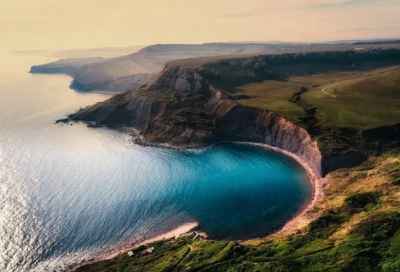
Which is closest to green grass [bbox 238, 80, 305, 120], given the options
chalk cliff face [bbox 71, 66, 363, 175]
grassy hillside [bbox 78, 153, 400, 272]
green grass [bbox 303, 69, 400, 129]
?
chalk cliff face [bbox 71, 66, 363, 175]

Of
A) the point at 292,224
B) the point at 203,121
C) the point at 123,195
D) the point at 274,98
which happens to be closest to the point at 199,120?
the point at 203,121

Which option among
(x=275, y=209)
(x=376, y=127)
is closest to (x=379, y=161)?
(x=376, y=127)

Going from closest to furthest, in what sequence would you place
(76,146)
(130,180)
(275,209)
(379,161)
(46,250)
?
(46,250) < (275,209) < (379,161) < (130,180) < (76,146)

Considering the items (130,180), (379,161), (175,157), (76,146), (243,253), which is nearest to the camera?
(243,253)

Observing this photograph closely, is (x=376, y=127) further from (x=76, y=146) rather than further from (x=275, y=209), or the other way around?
(x=76, y=146)

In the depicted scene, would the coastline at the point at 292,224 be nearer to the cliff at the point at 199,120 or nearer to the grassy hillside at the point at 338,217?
the grassy hillside at the point at 338,217

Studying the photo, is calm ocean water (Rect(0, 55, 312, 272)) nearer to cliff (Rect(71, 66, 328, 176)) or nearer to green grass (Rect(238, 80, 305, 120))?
cliff (Rect(71, 66, 328, 176))
